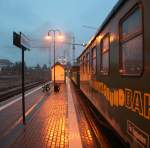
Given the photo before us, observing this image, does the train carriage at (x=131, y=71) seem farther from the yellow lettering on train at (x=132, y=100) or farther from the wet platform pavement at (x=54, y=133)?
the wet platform pavement at (x=54, y=133)

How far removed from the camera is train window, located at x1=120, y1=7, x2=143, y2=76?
5.04 m

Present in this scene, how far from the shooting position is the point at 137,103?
502 cm

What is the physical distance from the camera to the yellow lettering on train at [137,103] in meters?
4.85

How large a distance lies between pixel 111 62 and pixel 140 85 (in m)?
2.58

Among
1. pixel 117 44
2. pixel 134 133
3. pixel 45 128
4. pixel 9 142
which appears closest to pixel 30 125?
pixel 45 128

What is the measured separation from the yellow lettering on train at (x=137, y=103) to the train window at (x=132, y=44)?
286 millimetres

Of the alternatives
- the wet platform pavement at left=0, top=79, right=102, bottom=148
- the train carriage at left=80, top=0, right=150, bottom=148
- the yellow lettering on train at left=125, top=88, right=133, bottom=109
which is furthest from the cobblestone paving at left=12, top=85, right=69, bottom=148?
the yellow lettering on train at left=125, top=88, right=133, bottom=109

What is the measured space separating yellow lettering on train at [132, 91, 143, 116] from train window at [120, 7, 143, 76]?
29 cm

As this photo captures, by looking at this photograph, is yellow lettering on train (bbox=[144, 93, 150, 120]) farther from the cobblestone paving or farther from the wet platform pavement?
the cobblestone paving

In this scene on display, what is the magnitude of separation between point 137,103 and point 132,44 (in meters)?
0.95

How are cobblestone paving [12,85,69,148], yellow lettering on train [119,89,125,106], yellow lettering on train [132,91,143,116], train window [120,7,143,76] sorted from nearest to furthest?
yellow lettering on train [132,91,143,116] → train window [120,7,143,76] → yellow lettering on train [119,89,125,106] → cobblestone paving [12,85,69,148]

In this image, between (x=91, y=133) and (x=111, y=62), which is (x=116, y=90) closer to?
(x=111, y=62)

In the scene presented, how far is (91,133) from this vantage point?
10531 mm

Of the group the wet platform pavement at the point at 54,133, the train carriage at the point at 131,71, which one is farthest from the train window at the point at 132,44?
the wet platform pavement at the point at 54,133
